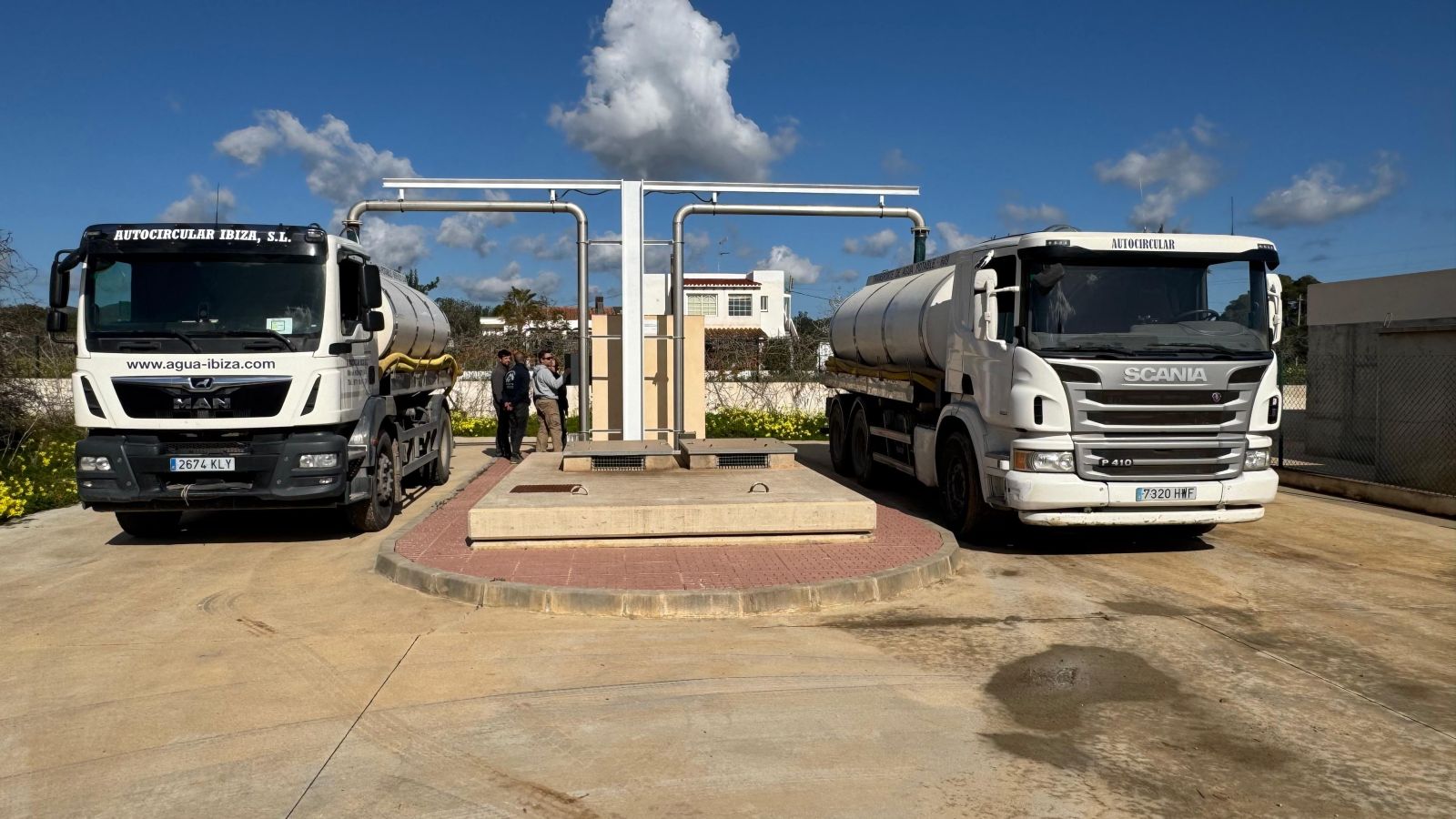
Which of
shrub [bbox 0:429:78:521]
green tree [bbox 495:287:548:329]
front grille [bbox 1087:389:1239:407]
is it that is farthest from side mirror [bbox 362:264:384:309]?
green tree [bbox 495:287:548:329]

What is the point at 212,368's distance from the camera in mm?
8852

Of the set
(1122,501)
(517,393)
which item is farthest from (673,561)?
(517,393)

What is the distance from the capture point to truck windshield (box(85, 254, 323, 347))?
895cm

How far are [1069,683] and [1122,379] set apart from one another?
364 cm

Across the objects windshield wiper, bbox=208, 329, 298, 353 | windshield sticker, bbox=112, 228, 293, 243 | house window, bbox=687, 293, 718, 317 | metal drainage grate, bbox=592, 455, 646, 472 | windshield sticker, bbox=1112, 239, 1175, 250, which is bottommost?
metal drainage grate, bbox=592, 455, 646, 472

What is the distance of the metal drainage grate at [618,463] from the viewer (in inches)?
449

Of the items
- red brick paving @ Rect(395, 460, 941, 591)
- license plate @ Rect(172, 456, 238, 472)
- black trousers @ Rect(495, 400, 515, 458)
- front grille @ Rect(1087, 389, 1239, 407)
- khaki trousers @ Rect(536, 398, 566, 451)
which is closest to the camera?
red brick paving @ Rect(395, 460, 941, 591)

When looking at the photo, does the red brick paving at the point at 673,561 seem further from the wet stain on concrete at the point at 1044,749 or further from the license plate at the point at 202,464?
the wet stain on concrete at the point at 1044,749

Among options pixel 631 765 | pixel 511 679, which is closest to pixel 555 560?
pixel 511 679

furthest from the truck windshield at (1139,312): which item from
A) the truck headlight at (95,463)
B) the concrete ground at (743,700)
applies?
the truck headlight at (95,463)

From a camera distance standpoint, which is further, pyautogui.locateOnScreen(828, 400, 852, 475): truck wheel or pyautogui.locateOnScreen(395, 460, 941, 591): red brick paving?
pyautogui.locateOnScreen(828, 400, 852, 475): truck wheel

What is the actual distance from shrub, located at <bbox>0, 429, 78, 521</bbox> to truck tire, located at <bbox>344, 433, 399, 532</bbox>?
4233 mm

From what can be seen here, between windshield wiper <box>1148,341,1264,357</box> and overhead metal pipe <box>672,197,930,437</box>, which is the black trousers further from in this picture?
windshield wiper <box>1148,341,1264,357</box>

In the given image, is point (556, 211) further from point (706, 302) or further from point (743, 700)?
point (706, 302)
